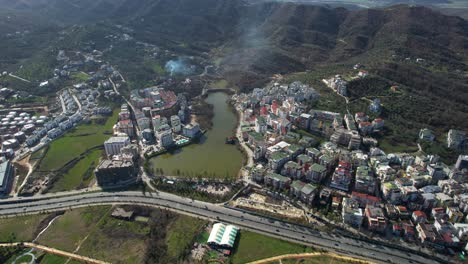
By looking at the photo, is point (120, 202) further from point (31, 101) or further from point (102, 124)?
point (31, 101)

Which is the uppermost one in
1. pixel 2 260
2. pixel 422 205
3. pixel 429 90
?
pixel 429 90

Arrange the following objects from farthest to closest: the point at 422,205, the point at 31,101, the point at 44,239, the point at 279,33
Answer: the point at 279,33, the point at 31,101, the point at 422,205, the point at 44,239

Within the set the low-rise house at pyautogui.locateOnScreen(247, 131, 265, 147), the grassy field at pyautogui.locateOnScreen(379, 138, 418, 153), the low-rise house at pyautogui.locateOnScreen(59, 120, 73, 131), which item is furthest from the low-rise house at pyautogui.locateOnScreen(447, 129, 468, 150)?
the low-rise house at pyautogui.locateOnScreen(59, 120, 73, 131)

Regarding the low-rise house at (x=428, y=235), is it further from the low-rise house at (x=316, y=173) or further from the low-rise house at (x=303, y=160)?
the low-rise house at (x=303, y=160)

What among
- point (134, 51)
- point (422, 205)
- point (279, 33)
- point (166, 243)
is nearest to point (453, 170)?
point (422, 205)

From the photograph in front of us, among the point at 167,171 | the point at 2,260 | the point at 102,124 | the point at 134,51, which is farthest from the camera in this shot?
the point at 134,51

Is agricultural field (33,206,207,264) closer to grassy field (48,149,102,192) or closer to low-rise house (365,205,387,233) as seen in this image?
grassy field (48,149,102,192)

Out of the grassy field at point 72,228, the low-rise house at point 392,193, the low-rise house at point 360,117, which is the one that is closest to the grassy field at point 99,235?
the grassy field at point 72,228

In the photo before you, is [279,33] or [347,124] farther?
[279,33]
